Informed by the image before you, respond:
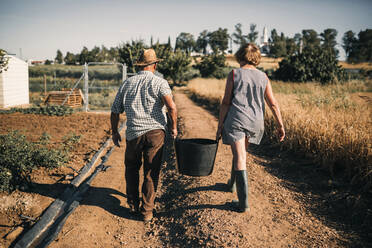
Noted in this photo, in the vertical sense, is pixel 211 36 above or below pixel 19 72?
above

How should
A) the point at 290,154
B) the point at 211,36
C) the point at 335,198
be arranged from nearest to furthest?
1. the point at 335,198
2. the point at 290,154
3. the point at 211,36

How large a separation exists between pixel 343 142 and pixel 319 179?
30.5 inches

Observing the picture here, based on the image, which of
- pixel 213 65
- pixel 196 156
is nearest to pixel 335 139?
pixel 196 156

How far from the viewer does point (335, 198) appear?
3875mm

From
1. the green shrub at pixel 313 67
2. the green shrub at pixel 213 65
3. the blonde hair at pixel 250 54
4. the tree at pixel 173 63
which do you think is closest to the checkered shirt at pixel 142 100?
the blonde hair at pixel 250 54

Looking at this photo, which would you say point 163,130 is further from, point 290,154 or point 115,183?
point 290,154

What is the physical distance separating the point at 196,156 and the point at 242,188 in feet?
2.22

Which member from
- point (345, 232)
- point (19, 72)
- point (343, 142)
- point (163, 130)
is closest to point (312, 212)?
point (345, 232)

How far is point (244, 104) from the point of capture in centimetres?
294

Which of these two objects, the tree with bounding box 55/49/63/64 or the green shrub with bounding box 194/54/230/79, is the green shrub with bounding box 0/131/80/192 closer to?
the green shrub with bounding box 194/54/230/79

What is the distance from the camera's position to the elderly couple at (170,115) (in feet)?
9.64

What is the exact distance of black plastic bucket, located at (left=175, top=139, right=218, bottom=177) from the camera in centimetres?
333

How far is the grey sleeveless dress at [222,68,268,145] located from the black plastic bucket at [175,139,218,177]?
400 mm

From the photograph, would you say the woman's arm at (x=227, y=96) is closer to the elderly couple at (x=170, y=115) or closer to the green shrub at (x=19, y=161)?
the elderly couple at (x=170, y=115)
